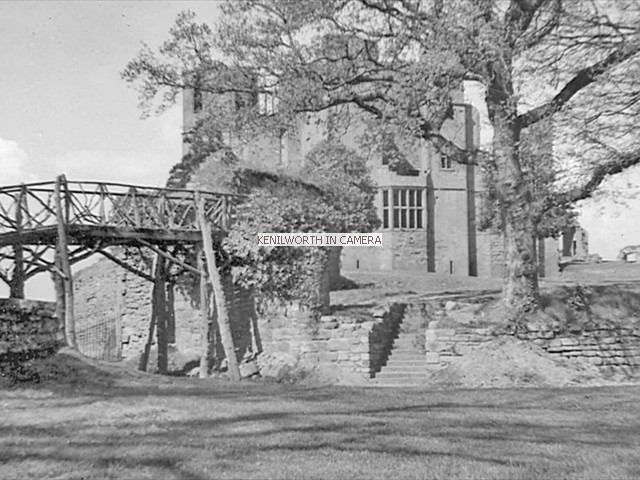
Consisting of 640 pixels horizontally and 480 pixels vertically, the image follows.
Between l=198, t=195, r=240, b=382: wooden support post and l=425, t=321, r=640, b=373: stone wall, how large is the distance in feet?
15.3

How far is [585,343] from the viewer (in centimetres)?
1580

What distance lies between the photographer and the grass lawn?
6066 millimetres

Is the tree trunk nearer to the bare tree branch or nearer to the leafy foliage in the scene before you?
the bare tree branch

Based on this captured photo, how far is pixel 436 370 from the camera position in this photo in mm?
16047

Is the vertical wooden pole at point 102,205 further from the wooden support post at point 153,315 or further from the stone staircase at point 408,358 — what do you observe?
the stone staircase at point 408,358

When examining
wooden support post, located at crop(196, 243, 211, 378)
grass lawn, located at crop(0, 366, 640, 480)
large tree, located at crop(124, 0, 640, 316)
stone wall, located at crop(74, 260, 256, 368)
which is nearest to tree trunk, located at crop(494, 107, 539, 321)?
large tree, located at crop(124, 0, 640, 316)

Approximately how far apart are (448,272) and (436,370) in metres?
25.6

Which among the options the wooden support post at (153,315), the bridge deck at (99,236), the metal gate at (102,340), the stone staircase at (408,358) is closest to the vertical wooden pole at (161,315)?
the wooden support post at (153,315)

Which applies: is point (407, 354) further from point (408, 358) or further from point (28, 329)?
point (28, 329)

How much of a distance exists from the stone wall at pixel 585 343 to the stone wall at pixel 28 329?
28.2ft

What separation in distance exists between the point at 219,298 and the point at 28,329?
6.60 meters

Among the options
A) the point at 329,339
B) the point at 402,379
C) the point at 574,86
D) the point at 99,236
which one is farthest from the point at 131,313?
the point at 574,86

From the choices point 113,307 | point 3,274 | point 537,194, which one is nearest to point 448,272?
point 113,307

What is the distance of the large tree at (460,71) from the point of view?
566 inches
